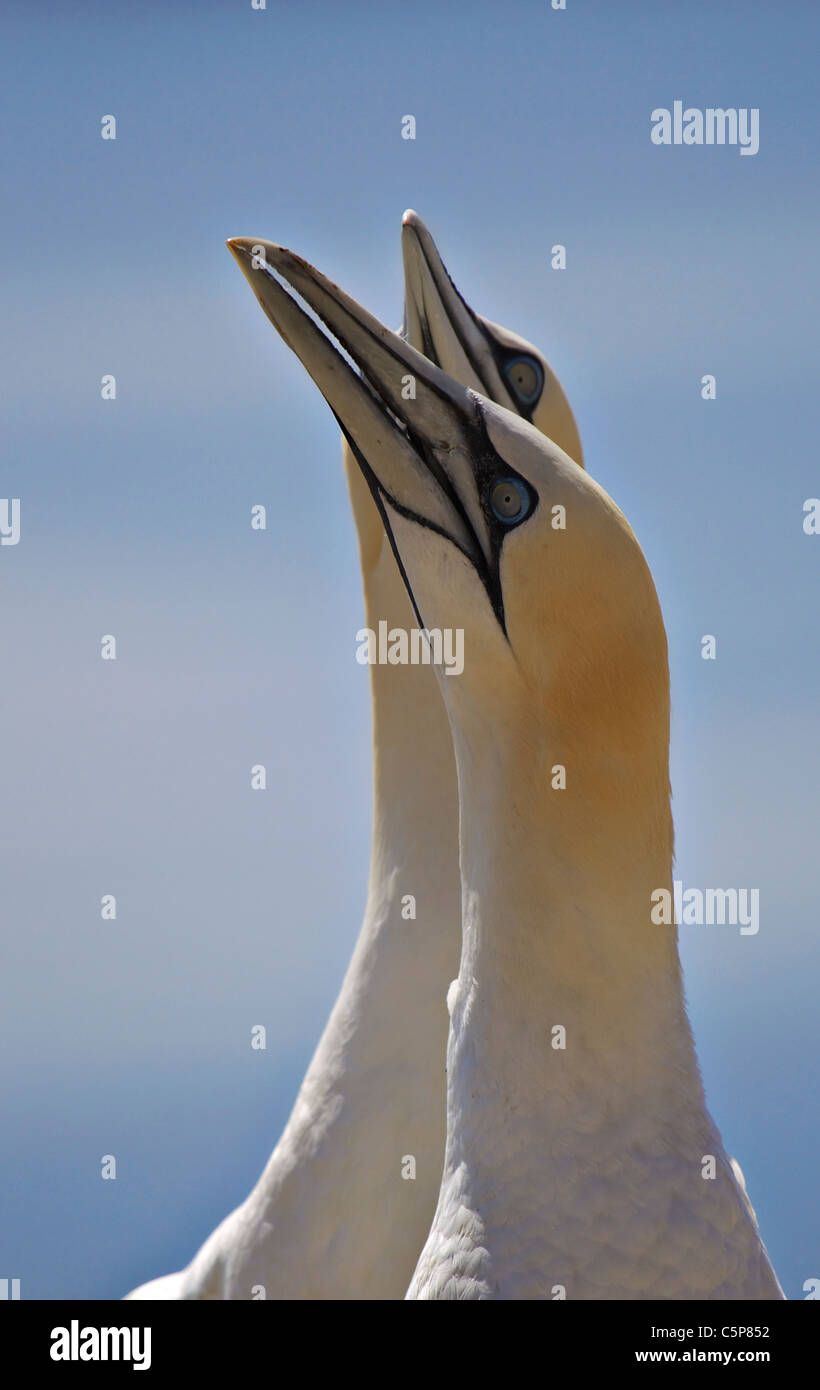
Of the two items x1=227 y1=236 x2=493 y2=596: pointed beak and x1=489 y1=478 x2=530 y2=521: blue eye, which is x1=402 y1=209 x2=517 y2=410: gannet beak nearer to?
x1=227 y1=236 x2=493 y2=596: pointed beak

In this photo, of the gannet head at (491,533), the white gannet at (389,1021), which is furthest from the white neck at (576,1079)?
the white gannet at (389,1021)

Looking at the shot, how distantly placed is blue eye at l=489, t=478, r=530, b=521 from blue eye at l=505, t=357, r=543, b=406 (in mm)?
2667

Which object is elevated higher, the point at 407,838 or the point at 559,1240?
the point at 407,838

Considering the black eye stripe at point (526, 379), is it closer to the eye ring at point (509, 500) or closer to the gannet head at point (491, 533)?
the gannet head at point (491, 533)

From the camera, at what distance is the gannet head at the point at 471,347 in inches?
292

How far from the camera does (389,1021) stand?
6.42m

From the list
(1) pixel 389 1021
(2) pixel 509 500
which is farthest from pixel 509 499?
(1) pixel 389 1021

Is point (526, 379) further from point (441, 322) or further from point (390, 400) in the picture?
point (390, 400)

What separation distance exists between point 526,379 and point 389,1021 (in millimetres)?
2589

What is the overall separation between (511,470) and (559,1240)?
1.85m

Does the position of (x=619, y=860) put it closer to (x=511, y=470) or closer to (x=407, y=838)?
(x=511, y=470)

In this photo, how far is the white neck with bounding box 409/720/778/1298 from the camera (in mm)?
4480
